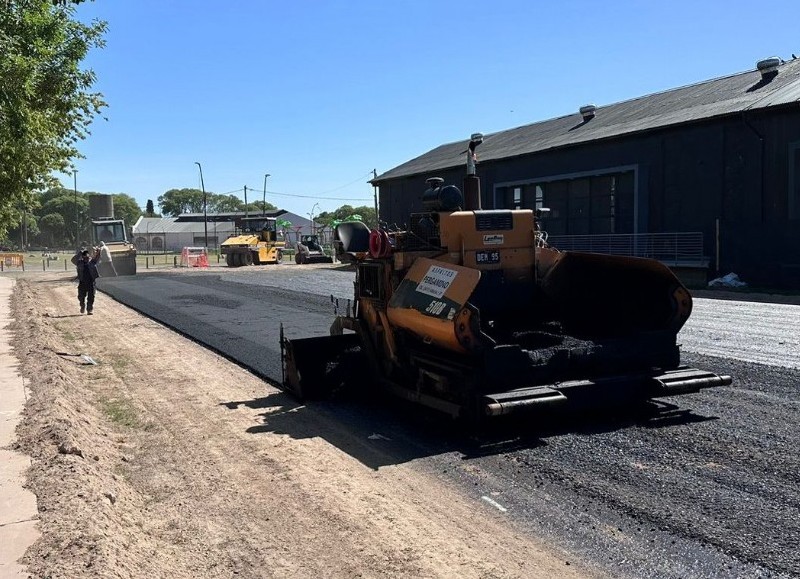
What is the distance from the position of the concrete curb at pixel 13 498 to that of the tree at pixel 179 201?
15392cm

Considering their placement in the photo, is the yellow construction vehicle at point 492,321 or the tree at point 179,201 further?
the tree at point 179,201

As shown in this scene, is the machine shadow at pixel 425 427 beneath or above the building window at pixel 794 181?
beneath

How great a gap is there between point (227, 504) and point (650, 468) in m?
3.11

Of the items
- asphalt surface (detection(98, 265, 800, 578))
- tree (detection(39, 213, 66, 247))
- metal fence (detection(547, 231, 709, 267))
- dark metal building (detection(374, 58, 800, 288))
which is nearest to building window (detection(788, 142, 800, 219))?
dark metal building (detection(374, 58, 800, 288))

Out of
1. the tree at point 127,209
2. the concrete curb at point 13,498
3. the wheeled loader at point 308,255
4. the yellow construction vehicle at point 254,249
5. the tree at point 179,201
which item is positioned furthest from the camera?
the tree at point 179,201

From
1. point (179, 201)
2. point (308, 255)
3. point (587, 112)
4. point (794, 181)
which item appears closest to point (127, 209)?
point (179, 201)

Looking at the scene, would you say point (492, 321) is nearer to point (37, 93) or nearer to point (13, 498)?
point (13, 498)

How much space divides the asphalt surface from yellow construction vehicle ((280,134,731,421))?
0.34 metres

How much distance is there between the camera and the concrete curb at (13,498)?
12.7 feet

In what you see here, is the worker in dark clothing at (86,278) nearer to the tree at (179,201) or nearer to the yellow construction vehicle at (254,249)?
the yellow construction vehicle at (254,249)

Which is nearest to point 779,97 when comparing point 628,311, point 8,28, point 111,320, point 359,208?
point 628,311

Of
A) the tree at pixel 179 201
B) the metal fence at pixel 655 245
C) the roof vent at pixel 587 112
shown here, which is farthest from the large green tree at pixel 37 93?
the tree at pixel 179 201

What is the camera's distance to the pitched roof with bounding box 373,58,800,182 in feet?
80.2

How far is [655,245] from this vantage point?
26562 millimetres
